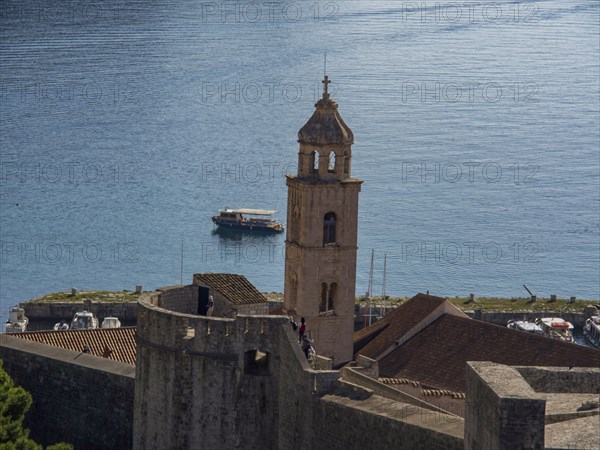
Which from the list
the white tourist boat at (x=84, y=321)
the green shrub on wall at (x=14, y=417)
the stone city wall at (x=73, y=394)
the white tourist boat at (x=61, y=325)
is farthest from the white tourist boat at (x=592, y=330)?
the green shrub on wall at (x=14, y=417)

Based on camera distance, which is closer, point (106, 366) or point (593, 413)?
point (593, 413)

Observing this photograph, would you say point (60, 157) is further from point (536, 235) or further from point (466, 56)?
point (466, 56)

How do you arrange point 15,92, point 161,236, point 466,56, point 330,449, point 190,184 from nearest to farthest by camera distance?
point 330,449 < point 161,236 < point 190,184 < point 15,92 < point 466,56

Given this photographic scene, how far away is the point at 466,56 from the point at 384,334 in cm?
9158

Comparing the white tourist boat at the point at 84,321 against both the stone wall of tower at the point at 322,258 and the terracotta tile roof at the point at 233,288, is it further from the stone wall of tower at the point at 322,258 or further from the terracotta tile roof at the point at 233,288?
the terracotta tile roof at the point at 233,288

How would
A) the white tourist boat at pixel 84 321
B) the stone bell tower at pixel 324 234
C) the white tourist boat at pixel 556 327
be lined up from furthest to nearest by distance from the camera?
the white tourist boat at pixel 556 327 < the white tourist boat at pixel 84 321 < the stone bell tower at pixel 324 234

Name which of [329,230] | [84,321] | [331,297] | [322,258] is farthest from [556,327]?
[329,230]

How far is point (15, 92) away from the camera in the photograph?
4862 inches

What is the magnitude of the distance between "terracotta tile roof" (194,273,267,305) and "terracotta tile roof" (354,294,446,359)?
16.6 meters

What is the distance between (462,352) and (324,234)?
5929mm

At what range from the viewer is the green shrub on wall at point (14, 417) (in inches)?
1223

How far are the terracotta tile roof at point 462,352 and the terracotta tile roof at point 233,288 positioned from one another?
11961mm

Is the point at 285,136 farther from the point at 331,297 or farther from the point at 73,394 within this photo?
the point at 73,394

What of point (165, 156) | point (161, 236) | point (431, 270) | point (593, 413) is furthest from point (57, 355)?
point (165, 156)
